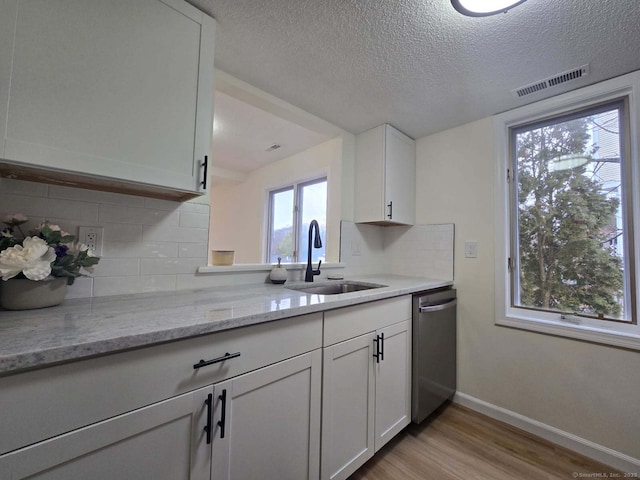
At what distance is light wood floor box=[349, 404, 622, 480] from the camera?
139 cm

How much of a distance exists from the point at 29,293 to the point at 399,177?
2.29 m

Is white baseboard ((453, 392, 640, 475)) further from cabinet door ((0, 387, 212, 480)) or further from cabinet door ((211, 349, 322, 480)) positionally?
cabinet door ((0, 387, 212, 480))

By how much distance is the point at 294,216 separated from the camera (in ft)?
11.5

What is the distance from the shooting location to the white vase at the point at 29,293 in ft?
2.80

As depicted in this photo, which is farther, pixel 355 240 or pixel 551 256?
pixel 355 240

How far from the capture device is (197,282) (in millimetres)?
1429

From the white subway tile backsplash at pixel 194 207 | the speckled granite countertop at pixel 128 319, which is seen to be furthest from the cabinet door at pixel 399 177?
the white subway tile backsplash at pixel 194 207

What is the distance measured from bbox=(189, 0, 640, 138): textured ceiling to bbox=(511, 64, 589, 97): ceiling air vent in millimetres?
37

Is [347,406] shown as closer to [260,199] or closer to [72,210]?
[72,210]

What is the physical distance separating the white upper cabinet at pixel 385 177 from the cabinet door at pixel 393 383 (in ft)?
3.17

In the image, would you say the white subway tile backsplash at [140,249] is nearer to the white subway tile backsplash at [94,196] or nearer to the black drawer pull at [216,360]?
the white subway tile backsplash at [94,196]

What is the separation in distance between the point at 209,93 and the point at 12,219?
0.87 meters

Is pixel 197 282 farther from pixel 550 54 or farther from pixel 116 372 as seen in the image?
pixel 550 54

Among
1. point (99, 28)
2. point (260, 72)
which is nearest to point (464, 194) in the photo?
point (260, 72)
